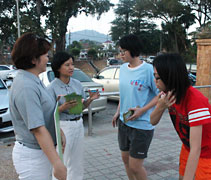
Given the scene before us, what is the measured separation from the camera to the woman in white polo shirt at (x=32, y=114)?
1.65m

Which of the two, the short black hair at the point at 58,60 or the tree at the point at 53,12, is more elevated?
the tree at the point at 53,12

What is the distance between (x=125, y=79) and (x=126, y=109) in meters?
0.34

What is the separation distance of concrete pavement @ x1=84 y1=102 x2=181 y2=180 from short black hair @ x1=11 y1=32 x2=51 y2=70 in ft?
7.51

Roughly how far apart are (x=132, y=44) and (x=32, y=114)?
4.81 ft

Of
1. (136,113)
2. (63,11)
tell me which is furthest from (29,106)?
(63,11)

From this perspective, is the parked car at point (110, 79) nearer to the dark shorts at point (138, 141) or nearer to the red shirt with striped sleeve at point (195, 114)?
the dark shorts at point (138, 141)

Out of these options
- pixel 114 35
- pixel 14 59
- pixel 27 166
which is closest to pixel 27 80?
pixel 14 59

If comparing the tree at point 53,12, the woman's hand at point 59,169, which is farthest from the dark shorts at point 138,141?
the tree at point 53,12

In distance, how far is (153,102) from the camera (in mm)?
2643

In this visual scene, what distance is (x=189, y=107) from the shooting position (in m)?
1.69

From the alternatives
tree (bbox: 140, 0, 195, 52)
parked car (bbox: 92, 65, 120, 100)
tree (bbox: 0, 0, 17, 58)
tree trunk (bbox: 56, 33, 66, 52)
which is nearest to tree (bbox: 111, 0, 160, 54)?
tree (bbox: 140, 0, 195, 52)

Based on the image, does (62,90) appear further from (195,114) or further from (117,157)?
(117,157)

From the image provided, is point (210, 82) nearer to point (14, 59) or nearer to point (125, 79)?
point (125, 79)

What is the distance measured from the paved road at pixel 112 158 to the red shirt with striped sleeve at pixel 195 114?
191cm
